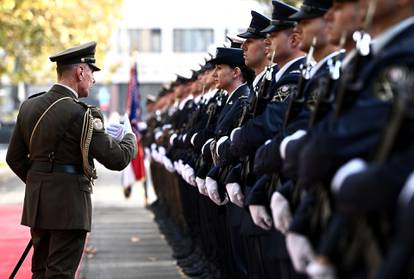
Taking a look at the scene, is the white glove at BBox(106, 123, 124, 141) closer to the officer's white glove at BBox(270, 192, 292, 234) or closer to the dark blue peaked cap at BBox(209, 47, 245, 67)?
the dark blue peaked cap at BBox(209, 47, 245, 67)

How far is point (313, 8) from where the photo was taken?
4.68m

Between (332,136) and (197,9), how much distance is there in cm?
5302

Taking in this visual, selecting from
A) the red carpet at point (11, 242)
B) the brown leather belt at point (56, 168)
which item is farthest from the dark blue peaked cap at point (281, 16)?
the red carpet at point (11, 242)

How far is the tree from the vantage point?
20.3 metres

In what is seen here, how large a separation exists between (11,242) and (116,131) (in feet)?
17.8

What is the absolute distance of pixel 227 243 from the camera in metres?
7.86

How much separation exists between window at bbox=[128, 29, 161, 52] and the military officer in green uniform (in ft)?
165

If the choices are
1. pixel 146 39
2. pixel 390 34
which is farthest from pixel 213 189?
pixel 146 39

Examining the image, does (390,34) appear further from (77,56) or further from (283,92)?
(77,56)

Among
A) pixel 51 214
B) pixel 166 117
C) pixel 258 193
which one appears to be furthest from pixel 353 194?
pixel 166 117

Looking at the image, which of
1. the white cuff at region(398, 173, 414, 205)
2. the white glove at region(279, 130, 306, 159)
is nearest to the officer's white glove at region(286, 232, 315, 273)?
the white glove at region(279, 130, 306, 159)

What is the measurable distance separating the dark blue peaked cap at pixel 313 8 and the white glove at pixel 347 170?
148 cm

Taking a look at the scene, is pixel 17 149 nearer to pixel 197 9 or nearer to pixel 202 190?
pixel 202 190

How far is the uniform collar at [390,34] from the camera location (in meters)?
3.53
